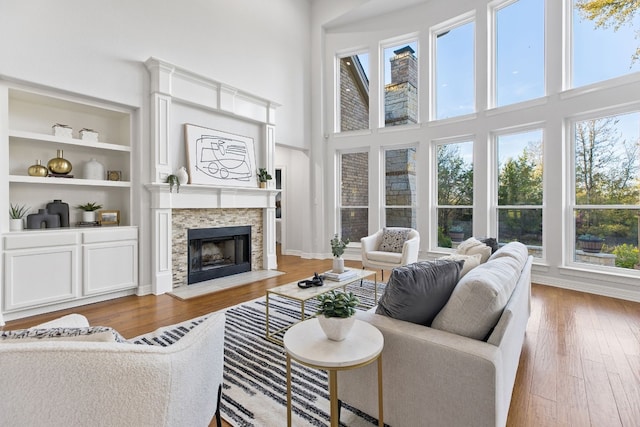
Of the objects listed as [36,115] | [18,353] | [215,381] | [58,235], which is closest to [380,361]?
[215,381]

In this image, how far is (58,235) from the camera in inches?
129

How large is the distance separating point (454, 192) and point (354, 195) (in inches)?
78.4

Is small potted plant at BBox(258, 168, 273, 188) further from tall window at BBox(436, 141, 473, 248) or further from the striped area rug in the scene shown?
tall window at BBox(436, 141, 473, 248)

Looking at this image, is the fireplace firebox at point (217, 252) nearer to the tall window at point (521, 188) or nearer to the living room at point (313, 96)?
the living room at point (313, 96)

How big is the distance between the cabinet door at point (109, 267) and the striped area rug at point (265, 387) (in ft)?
5.89

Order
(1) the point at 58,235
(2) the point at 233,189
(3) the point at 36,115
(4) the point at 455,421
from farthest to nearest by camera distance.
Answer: (2) the point at 233,189 < (3) the point at 36,115 < (1) the point at 58,235 < (4) the point at 455,421

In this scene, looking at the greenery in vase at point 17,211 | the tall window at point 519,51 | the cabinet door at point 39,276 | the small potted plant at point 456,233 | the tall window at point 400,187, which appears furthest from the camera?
the tall window at point 400,187

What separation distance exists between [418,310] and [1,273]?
3.81 meters

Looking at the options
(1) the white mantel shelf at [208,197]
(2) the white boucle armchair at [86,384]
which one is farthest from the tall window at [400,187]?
(2) the white boucle armchair at [86,384]

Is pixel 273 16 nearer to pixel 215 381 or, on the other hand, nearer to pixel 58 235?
pixel 58 235

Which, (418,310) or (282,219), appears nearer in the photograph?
(418,310)

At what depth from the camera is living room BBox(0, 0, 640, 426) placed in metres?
3.56

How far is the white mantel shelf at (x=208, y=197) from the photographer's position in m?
4.06

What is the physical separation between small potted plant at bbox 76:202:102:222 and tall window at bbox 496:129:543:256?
19.2ft
